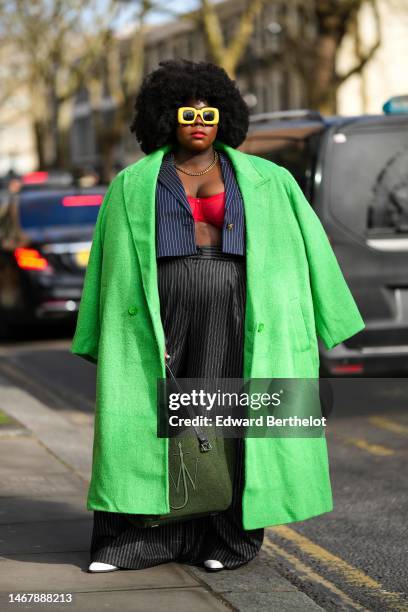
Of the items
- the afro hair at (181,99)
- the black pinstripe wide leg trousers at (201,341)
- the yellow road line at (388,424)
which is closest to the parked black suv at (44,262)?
the yellow road line at (388,424)

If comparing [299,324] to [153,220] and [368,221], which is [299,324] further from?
[368,221]

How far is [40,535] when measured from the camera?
557cm

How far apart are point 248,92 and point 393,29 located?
992 cm

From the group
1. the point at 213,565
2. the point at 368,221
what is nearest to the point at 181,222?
the point at 213,565

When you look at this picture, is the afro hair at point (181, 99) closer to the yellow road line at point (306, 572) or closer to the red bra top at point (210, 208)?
the red bra top at point (210, 208)

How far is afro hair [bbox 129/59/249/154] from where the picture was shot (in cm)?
507

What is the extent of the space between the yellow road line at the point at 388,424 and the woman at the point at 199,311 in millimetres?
3687

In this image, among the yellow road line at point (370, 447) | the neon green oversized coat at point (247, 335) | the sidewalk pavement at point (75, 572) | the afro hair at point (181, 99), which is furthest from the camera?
the yellow road line at point (370, 447)

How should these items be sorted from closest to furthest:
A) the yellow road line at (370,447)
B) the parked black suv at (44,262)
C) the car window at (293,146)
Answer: the yellow road line at (370,447) → the car window at (293,146) → the parked black suv at (44,262)

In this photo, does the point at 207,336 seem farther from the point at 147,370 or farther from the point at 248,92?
the point at 248,92

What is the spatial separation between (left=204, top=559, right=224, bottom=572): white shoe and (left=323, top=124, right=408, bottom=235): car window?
3.91 m

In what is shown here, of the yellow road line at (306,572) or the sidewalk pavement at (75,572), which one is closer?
the sidewalk pavement at (75,572)

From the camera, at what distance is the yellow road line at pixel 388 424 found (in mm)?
8641

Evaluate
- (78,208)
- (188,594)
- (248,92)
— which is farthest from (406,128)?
(248,92)
